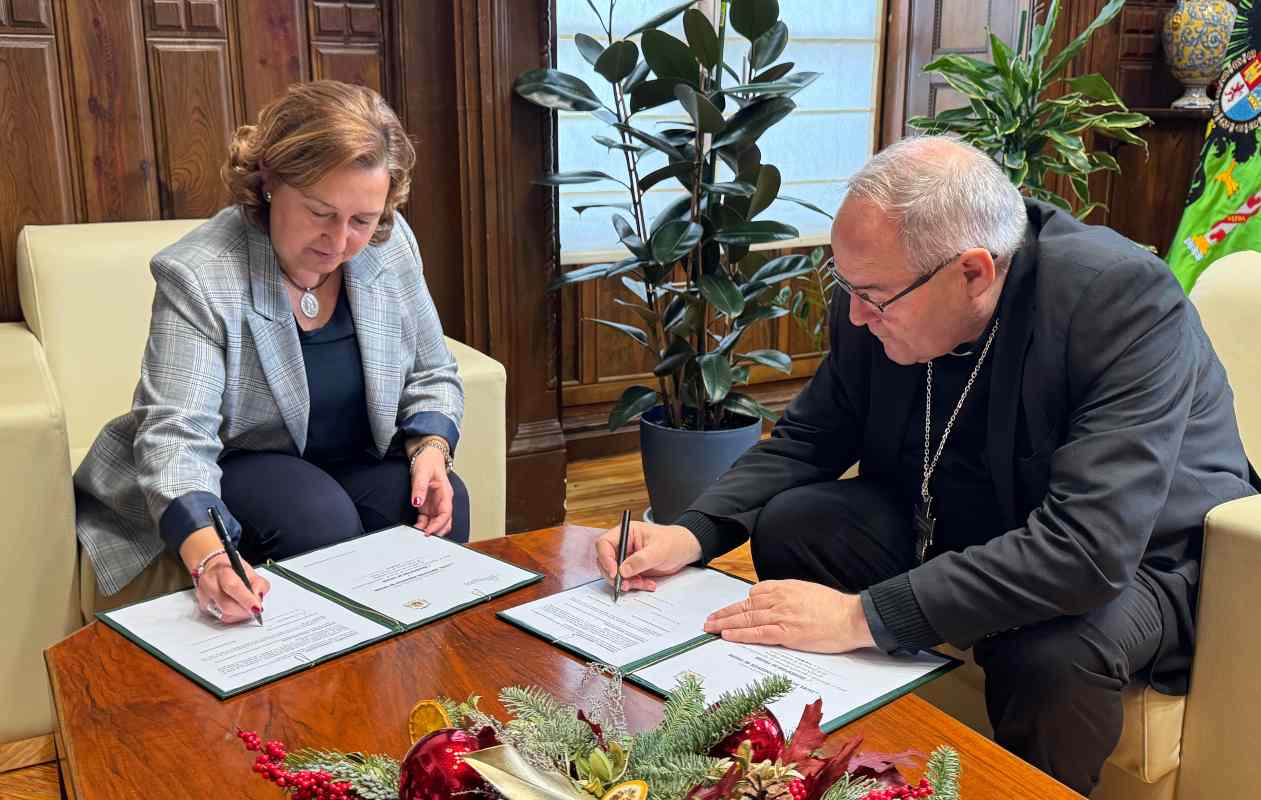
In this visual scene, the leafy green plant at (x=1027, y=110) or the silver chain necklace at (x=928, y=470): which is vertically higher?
the leafy green plant at (x=1027, y=110)

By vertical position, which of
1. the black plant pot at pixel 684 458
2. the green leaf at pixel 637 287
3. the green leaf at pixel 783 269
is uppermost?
the green leaf at pixel 783 269

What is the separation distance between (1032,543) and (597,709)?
0.63 metres

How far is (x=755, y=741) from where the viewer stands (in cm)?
79

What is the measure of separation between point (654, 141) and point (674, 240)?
0.79 ft

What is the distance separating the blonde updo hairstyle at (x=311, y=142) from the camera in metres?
1.68

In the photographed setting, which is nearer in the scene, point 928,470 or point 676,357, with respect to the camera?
point 928,470

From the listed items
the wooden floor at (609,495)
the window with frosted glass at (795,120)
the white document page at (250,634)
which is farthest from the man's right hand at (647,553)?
the window with frosted glass at (795,120)

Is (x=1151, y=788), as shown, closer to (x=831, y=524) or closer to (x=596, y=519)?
(x=831, y=524)

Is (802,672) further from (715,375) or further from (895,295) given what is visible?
(715,375)

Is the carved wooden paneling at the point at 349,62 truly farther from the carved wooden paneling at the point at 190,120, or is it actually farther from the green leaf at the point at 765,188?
the green leaf at the point at 765,188

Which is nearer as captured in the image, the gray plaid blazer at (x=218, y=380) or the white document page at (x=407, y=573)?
the white document page at (x=407, y=573)

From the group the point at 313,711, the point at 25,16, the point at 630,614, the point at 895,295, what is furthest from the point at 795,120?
the point at 313,711

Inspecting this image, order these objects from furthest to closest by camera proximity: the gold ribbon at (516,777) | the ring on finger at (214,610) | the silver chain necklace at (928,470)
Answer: the silver chain necklace at (928,470) → the ring on finger at (214,610) → the gold ribbon at (516,777)

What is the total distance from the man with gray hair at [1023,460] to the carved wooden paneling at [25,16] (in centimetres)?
180
